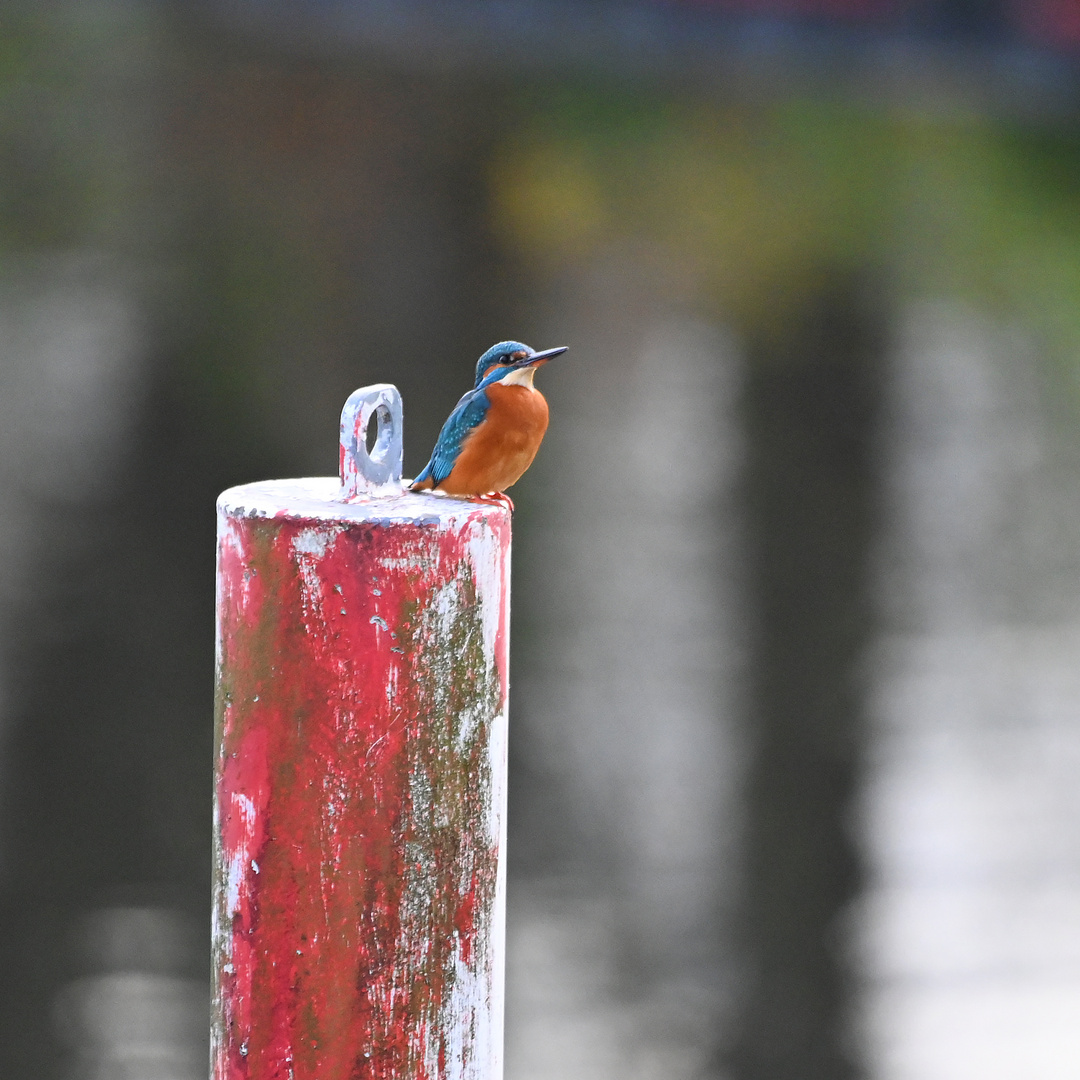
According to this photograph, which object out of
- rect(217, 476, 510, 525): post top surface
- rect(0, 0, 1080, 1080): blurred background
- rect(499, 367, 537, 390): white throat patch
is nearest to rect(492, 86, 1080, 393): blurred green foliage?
rect(0, 0, 1080, 1080): blurred background

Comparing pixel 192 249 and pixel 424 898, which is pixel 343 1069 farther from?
pixel 192 249

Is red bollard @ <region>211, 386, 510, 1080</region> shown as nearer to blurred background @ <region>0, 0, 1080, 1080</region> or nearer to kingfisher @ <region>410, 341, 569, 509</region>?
kingfisher @ <region>410, 341, 569, 509</region>

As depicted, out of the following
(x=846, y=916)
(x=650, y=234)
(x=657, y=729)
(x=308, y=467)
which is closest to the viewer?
(x=846, y=916)

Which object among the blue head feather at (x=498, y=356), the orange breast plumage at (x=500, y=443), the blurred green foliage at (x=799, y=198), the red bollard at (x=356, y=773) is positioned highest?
the blurred green foliage at (x=799, y=198)

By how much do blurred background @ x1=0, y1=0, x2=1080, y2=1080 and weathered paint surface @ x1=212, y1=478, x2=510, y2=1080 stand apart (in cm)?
207

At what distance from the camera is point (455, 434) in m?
1.73

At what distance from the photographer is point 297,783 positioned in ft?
4.62

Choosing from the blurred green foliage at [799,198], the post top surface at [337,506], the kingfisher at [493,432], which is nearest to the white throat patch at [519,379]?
the kingfisher at [493,432]

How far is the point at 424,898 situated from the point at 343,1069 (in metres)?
0.16

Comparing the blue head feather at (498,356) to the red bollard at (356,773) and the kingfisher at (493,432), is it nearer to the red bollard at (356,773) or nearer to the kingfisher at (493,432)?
the kingfisher at (493,432)

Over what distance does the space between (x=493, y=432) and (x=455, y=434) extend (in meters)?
0.05

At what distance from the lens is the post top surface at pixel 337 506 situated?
1392 mm

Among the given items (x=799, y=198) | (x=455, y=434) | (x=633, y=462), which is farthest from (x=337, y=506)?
(x=799, y=198)

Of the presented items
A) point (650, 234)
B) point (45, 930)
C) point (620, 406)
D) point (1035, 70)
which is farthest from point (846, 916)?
point (1035, 70)
